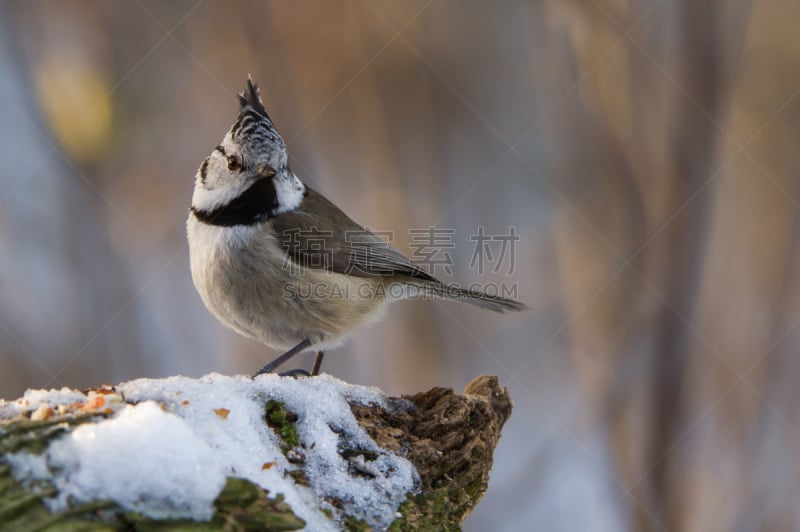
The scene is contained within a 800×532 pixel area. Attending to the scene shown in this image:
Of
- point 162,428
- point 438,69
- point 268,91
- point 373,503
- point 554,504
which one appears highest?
point 438,69

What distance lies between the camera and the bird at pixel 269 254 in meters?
3.07

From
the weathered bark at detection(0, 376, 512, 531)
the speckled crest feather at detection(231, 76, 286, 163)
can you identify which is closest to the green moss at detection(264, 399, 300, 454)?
the weathered bark at detection(0, 376, 512, 531)

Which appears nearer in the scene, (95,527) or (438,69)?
(95,527)

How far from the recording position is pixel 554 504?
13.7 ft

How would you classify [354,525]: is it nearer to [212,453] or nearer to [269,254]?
[212,453]

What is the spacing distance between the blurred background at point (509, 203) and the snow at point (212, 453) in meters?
2.24

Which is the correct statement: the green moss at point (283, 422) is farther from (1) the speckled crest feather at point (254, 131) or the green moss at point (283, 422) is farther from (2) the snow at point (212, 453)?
(1) the speckled crest feather at point (254, 131)

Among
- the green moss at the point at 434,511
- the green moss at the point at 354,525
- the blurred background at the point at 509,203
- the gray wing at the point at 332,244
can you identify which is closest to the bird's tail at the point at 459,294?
the gray wing at the point at 332,244

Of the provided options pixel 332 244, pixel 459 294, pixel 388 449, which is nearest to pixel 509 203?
pixel 459 294

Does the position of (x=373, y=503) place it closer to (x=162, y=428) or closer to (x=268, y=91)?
(x=162, y=428)

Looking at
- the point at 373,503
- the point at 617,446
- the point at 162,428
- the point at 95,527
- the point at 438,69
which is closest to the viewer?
the point at 95,527

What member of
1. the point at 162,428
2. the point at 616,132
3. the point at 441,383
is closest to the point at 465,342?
the point at 441,383

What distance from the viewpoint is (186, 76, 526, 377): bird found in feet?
10.1

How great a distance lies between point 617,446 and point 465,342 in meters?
1.06
